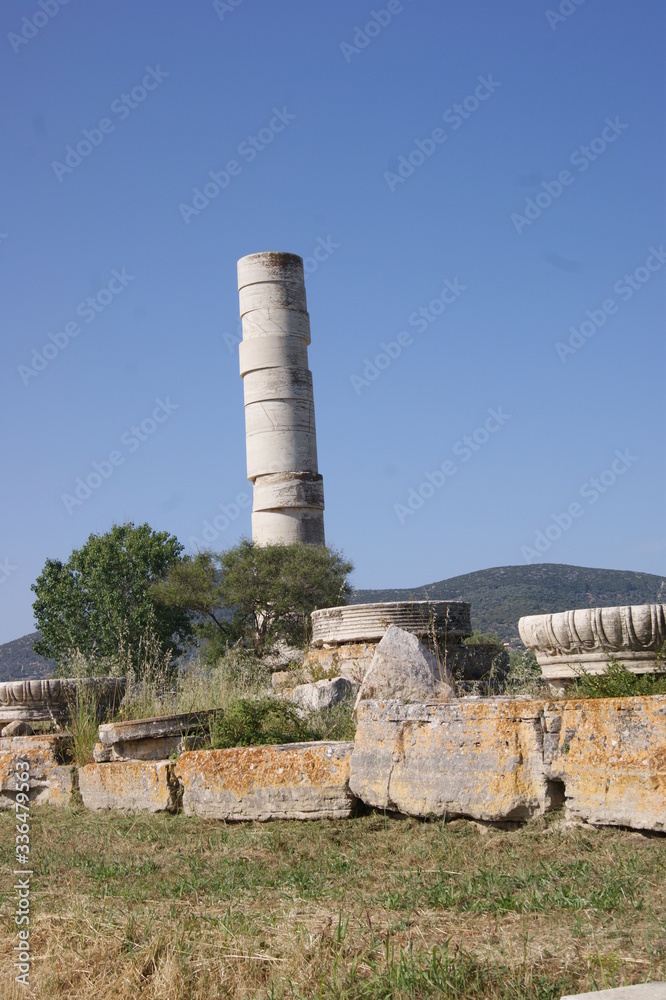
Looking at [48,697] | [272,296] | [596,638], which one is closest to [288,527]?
[272,296]

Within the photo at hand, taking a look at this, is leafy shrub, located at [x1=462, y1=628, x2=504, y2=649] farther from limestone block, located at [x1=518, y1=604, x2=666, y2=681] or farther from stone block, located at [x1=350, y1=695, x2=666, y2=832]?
stone block, located at [x1=350, y1=695, x2=666, y2=832]

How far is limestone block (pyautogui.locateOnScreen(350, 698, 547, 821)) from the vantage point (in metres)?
5.23

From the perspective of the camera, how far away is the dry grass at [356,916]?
10.5 ft

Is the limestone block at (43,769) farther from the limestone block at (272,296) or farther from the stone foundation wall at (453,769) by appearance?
the limestone block at (272,296)

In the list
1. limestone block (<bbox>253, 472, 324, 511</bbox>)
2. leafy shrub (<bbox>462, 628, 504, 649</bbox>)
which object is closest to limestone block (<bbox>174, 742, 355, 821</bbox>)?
leafy shrub (<bbox>462, 628, 504, 649</bbox>)

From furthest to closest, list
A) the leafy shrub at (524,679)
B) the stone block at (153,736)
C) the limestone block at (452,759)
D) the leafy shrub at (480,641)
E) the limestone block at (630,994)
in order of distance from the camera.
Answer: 1. the leafy shrub at (480,641)
2. the leafy shrub at (524,679)
3. the stone block at (153,736)
4. the limestone block at (452,759)
5. the limestone block at (630,994)

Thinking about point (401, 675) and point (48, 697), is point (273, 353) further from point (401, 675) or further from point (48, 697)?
point (401, 675)

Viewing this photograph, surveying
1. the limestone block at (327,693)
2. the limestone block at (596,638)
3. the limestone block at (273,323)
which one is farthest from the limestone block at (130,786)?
the limestone block at (273,323)

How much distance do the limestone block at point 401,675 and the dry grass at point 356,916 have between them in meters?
1.53

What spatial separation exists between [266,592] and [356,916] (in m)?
18.5

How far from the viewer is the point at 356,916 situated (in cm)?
385

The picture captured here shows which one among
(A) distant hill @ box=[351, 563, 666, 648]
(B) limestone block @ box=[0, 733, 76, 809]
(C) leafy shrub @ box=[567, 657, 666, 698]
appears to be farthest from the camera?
(A) distant hill @ box=[351, 563, 666, 648]

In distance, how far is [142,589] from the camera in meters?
27.8

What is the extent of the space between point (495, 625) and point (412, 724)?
29.1 meters
